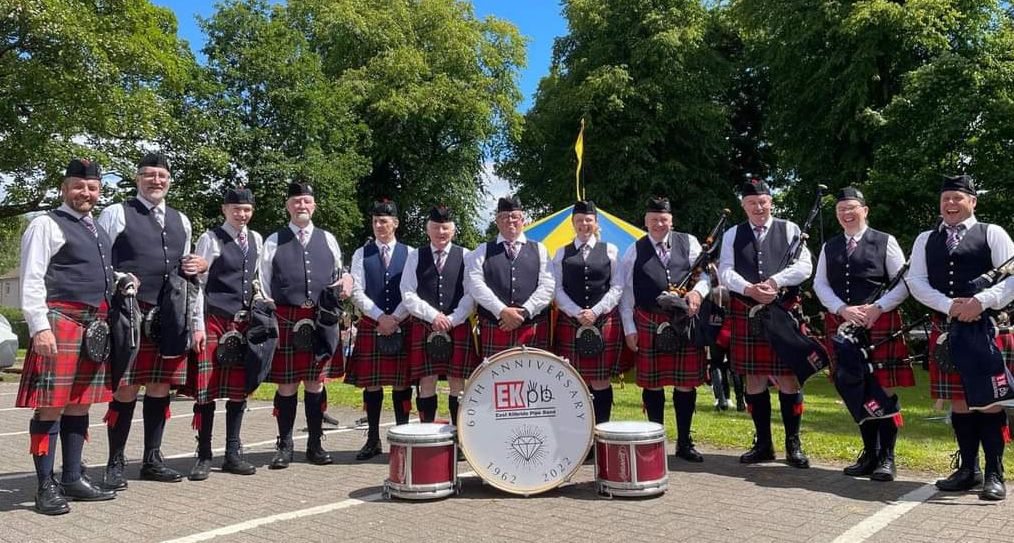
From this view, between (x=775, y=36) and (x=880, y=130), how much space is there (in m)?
4.19

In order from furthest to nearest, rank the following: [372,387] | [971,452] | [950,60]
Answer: [950,60], [372,387], [971,452]

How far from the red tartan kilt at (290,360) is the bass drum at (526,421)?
1.42 meters

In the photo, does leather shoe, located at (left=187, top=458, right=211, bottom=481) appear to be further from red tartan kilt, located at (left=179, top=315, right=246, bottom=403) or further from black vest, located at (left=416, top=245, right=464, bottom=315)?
black vest, located at (left=416, top=245, right=464, bottom=315)

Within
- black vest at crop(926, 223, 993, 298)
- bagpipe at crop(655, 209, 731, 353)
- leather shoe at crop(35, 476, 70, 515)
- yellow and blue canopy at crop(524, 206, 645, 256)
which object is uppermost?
yellow and blue canopy at crop(524, 206, 645, 256)

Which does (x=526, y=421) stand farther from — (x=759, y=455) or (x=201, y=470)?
(x=201, y=470)

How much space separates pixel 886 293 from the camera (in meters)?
4.83

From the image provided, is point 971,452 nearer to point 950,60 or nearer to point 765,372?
point 765,372

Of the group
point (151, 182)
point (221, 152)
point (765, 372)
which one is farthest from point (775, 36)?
point (151, 182)

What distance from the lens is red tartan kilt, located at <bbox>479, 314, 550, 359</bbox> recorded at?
5.23 metres

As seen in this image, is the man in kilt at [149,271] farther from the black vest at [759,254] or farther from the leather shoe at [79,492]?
the black vest at [759,254]

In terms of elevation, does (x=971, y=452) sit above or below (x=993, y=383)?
below

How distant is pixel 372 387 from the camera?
5.75 metres

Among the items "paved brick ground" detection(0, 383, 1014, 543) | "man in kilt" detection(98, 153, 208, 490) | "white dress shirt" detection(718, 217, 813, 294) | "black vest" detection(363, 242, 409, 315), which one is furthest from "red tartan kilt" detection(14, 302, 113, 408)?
"white dress shirt" detection(718, 217, 813, 294)

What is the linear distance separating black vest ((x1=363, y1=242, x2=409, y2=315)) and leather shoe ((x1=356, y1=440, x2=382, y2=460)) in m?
1.01
